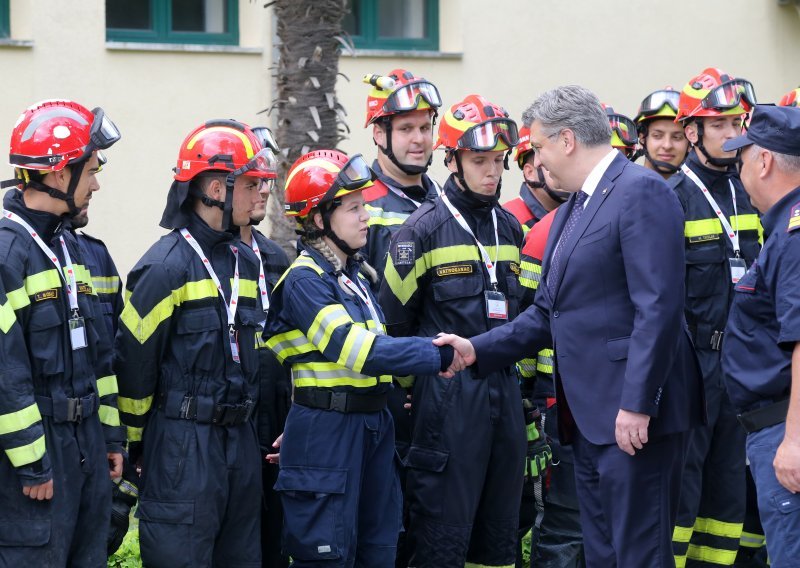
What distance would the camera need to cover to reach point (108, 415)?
556 cm

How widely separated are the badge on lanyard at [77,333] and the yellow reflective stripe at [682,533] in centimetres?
354

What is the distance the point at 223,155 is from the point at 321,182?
486mm

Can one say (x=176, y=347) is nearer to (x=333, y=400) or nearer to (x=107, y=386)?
(x=107, y=386)

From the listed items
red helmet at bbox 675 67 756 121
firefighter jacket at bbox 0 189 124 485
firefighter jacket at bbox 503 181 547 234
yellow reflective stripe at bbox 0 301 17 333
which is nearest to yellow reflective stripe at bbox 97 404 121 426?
firefighter jacket at bbox 0 189 124 485

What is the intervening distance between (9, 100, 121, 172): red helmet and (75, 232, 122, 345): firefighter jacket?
54.3 inches

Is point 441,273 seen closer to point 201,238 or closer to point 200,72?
point 201,238

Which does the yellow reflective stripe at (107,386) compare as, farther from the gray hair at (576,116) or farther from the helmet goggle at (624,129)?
the helmet goggle at (624,129)

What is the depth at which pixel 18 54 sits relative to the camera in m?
12.9

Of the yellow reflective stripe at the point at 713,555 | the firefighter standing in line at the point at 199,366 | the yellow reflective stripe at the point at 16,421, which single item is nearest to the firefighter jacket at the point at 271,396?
the firefighter standing in line at the point at 199,366

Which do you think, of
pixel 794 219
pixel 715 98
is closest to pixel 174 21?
pixel 715 98

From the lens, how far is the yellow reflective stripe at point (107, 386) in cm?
553

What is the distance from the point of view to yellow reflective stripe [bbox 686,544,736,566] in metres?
7.16

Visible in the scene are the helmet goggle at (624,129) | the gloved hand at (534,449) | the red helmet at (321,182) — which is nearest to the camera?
the red helmet at (321,182)

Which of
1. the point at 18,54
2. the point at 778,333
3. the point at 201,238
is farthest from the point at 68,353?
the point at 18,54
